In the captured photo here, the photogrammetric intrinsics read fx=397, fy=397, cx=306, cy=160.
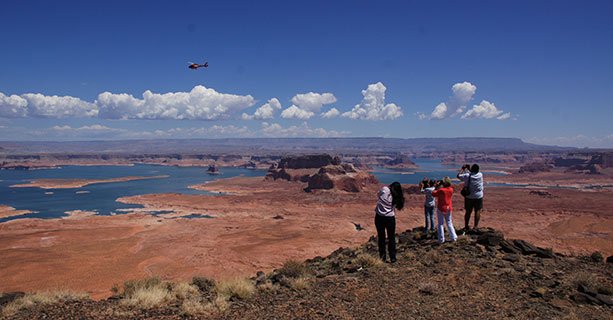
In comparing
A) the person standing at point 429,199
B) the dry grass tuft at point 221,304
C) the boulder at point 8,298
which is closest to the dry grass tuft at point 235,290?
the dry grass tuft at point 221,304

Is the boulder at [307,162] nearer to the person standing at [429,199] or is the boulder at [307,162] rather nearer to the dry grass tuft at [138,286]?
the person standing at [429,199]

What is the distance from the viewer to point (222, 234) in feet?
123

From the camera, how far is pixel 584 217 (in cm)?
4556

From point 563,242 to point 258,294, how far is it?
112 ft

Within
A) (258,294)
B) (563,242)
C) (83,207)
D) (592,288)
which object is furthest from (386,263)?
(83,207)

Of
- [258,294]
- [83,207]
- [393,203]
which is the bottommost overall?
[83,207]

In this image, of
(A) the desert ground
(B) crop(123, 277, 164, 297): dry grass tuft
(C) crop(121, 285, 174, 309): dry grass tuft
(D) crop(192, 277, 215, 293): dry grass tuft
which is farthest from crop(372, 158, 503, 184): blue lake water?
(C) crop(121, 285, 174, 309): dry grass tuft

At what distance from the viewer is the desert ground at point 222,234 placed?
24.0 meters

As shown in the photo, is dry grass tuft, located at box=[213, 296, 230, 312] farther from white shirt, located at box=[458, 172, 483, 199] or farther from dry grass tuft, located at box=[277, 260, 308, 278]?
white shirt, located at box=[458, 172, 483, 199]

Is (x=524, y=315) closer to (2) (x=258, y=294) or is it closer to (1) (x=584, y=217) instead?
(2) (x=258, y=294)

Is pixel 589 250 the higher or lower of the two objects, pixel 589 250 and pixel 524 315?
the lower

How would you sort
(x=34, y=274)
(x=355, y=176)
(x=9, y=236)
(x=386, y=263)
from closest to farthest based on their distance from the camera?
(x=386, y=263), (x=34, y=274), (x=9, y=236), (x=355, y=176)

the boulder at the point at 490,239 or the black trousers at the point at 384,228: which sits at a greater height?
the black trousers at the point at 384,228

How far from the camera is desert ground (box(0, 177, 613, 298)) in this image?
78.8 ft
